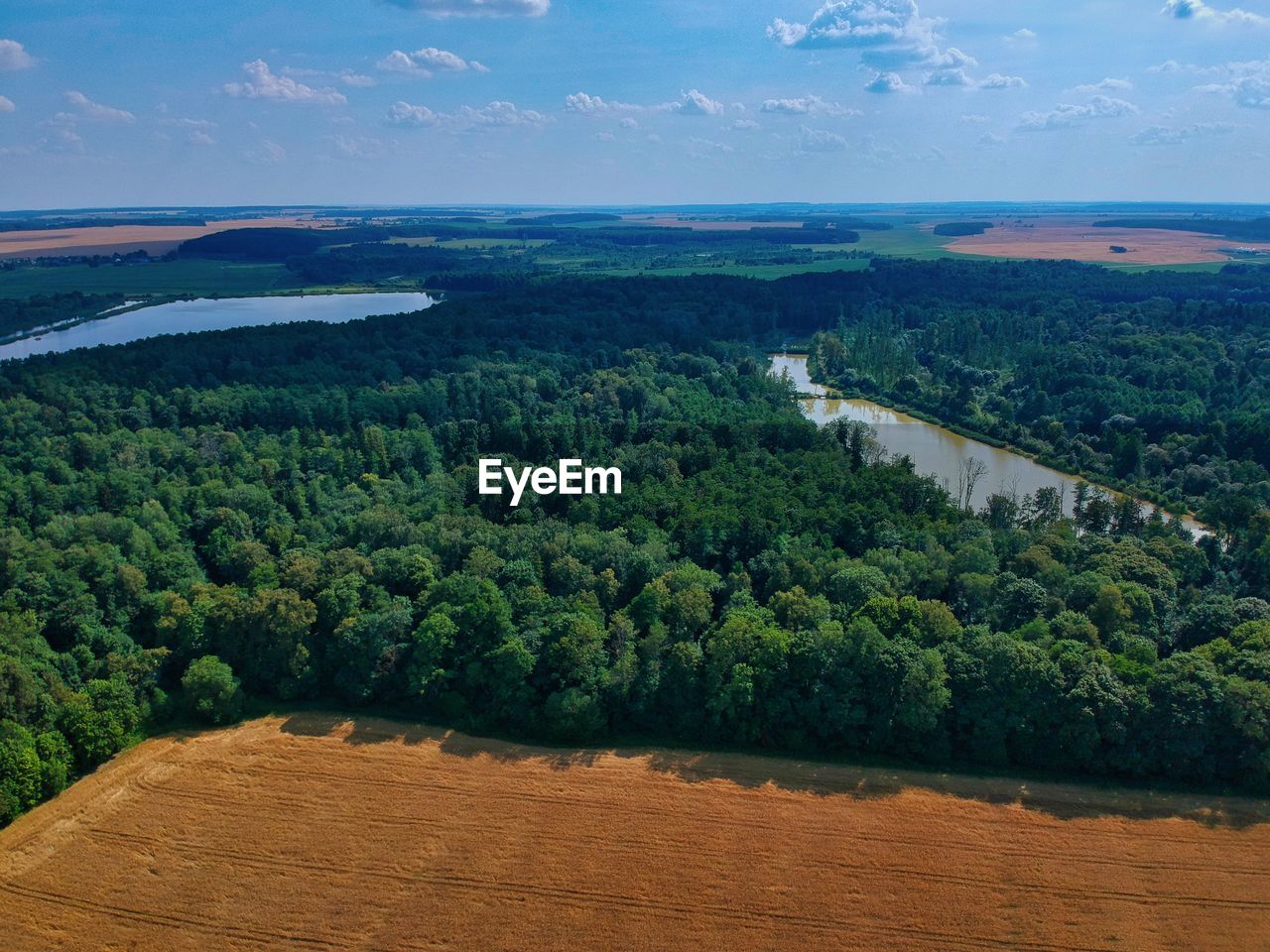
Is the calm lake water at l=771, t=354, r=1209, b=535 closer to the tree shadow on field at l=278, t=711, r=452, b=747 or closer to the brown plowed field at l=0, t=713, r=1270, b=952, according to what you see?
the brown plowed field at l=0, t=713, r=1270, b=952

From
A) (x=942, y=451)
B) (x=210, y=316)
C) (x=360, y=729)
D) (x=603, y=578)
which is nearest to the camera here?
(x=360, y=729)

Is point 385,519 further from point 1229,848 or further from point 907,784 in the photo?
point 1229,848

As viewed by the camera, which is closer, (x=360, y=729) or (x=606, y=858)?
(x=606, y=858)

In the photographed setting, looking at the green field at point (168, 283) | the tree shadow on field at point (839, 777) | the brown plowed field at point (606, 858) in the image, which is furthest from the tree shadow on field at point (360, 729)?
the green field at point (168, 283)

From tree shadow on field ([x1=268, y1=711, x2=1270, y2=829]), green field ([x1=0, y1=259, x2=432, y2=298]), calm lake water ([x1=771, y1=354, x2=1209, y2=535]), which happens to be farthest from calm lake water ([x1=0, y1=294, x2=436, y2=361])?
tree shadow on field ([x1=268, y1=711, x2=1270, y2=829])

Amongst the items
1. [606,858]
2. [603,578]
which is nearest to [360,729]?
[603,578]

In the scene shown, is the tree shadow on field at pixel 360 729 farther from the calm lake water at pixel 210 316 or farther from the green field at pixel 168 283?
the green field at pixel 168 283

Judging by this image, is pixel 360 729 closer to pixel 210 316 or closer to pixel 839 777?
pixel 839 777
